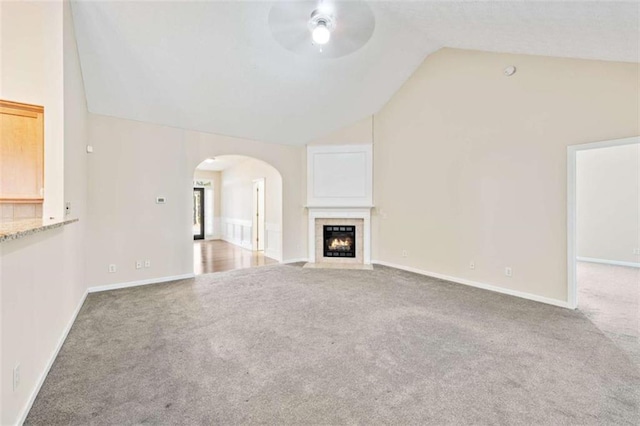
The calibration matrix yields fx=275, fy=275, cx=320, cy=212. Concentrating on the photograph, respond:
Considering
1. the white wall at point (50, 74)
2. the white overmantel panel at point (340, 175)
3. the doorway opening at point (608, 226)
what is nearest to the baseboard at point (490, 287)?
the doorway opening at point (608, 226)

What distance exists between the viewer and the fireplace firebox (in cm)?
621

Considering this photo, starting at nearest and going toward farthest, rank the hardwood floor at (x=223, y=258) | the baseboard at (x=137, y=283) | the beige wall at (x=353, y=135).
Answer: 1. the baseboard at (x=137, y=283)
2. the hardwood floor at (x=223, y=258)
3. the beige wall at (x=353, y=135)

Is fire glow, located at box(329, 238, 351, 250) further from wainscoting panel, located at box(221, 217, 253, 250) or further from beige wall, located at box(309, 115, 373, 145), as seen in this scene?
wainscoting panel, located at box(221, 217, 253, 250)

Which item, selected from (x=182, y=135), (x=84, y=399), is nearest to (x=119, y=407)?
(x=84, y=399)

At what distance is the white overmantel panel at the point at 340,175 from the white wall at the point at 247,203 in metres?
0.82

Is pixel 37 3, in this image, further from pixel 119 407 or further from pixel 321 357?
pixel 321 357

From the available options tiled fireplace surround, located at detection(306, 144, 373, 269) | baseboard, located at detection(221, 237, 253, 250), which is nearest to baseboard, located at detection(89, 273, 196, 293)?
tiled fireplace surround, located at detection(306, 144, 373, 269)

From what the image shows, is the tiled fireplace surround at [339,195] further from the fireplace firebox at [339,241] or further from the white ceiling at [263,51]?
the white ceiling at [263,51]

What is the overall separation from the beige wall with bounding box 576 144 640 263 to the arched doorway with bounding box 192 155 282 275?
22.7 feet

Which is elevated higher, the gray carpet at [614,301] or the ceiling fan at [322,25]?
the ceiling fan at [322,25]

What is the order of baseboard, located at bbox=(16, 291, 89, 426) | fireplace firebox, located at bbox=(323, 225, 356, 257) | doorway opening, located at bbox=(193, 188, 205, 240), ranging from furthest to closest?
1. doorway opening, located at bbox=(193, 188, 205, 240)
2. fireplace firebox, located at bbox=(323, 225, 356, 257)
3. baseboard, located at bbox=(16, 291, 89, 426)

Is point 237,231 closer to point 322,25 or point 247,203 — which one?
point 247,203

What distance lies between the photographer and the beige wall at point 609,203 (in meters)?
5.65

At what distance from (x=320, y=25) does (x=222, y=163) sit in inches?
239
